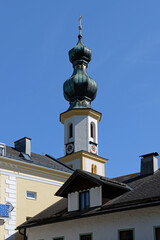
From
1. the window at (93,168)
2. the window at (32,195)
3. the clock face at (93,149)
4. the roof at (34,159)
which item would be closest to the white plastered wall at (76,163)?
the window at (93,168)

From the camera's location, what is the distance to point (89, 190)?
24250 millimetres

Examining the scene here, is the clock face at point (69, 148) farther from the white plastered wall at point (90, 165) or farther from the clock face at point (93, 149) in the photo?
the white plastered wall at point (90, 165)

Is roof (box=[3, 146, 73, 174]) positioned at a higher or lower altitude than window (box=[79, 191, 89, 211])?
higher

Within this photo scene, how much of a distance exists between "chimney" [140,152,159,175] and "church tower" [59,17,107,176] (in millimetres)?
18834

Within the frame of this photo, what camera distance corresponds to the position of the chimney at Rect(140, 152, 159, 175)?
2559 cm

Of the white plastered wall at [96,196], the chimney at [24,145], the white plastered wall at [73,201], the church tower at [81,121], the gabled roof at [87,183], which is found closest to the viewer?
the white plastered wall at [96,196]

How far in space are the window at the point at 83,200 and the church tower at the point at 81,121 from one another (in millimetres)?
19883

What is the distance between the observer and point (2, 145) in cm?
2850

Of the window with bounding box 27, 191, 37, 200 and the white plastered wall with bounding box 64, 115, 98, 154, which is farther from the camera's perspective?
the white plastered wall with bounding box 64, 115, 98, 154

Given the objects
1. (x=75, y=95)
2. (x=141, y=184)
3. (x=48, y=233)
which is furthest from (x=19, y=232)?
(x=75, y=95)

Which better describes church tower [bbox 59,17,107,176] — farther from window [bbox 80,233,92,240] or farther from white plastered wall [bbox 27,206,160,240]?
window [bbox 80,233,92,240]

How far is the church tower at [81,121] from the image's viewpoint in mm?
45844

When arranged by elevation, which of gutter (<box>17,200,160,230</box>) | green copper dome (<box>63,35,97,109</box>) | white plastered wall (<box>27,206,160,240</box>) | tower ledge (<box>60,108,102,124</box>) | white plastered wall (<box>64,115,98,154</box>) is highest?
green copper dome (<box>63,35,97,109</box>)

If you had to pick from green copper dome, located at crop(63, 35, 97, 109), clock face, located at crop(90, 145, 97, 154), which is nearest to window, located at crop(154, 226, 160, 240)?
clock face, located at crop(90, 145, 97, 154)
